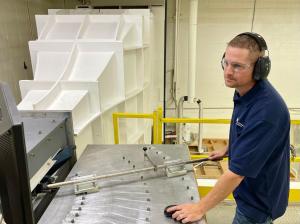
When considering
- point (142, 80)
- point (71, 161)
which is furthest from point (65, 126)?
point (142, 80)

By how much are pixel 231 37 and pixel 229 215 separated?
13.1 ft

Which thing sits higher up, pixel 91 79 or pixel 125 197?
pixel 91 79

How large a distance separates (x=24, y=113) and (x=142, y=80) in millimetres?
2226

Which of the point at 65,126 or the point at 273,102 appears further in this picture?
the point at 65,126

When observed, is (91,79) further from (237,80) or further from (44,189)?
(237,80)

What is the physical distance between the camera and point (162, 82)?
4.76 meters

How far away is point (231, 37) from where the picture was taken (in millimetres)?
5680

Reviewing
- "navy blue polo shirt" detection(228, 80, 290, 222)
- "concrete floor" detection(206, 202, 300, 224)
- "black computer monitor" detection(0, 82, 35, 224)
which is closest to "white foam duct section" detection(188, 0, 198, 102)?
"concrete floor" detection(206, 202, 300, 224)

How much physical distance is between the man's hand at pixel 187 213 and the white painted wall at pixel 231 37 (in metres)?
4.84

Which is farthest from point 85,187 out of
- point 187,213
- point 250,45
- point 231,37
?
point 231,37

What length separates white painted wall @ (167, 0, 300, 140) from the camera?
5484mm

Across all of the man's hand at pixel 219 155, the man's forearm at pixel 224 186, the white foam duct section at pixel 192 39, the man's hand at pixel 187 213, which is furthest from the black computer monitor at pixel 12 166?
the white foam duct section at pixel 192 39

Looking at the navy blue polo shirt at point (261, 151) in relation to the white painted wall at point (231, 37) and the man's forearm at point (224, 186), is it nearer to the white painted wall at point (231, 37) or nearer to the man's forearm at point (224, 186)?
the man's forearm at point (224, 186)

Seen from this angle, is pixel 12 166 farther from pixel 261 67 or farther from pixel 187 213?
pixel 261 67
